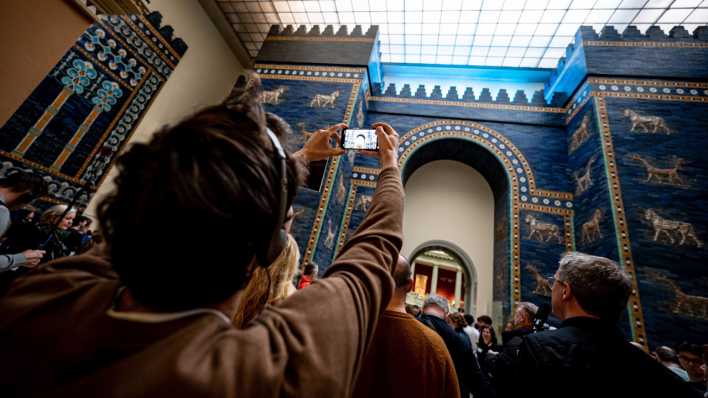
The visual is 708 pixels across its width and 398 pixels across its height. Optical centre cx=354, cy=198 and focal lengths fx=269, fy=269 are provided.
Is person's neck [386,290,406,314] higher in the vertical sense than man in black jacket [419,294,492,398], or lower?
higher

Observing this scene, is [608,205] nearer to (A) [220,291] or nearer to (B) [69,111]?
(A) [220,291]

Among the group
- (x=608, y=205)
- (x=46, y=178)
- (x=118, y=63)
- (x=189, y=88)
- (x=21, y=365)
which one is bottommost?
(x=21, y=365)

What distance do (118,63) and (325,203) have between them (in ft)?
15.7

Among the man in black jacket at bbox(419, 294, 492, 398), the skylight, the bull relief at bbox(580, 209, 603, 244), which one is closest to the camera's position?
the man in black jacket at bbox(419, 294, 492, 398)

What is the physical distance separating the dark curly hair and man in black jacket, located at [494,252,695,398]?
4.85 feet

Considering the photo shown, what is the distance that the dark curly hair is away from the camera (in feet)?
1.23

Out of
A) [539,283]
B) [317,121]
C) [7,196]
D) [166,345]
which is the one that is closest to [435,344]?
[166,345]

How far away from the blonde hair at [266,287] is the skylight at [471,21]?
27.1 ft

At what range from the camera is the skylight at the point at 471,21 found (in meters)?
6.64

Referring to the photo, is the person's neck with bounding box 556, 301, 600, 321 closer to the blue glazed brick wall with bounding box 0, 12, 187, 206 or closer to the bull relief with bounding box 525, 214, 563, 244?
the bull relief with bounding box 525, 214, 563, 244

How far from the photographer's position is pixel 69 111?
4.49 m

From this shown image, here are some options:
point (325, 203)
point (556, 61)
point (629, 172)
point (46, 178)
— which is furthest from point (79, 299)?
point (556, 61)

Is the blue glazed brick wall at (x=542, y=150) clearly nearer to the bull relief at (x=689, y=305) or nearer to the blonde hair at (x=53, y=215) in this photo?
the bull relief at (x=689, y=305)

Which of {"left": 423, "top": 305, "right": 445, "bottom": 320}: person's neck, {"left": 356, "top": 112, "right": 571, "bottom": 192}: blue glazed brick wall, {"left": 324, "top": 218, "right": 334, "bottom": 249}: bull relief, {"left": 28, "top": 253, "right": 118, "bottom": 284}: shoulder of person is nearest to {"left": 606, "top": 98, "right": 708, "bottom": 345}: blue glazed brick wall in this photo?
{"left": 356, "top": 112, "right": 571, "bottom": 192}: blue glazed brick wall
